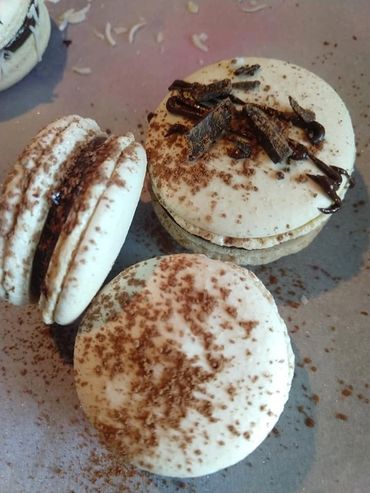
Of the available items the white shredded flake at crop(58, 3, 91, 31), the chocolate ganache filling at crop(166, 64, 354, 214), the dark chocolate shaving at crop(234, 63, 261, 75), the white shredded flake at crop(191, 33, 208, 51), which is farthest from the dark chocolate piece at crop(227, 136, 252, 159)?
the white shredded flake at crop(58, 3, 91, 31)

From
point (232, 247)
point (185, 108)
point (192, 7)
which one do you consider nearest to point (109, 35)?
point (192, 7)

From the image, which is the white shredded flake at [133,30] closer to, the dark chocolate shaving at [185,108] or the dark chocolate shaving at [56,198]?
Answer: the dark chocolate shaving at [185,108]

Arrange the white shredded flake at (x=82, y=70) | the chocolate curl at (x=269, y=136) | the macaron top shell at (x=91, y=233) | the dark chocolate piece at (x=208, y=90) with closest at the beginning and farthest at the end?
the macaron top shell at (x=91, y=233)
the chocolate curl at (x=269, y=136)
the dark chocolate piece at (x=208, y=90)
the white shredded flake at (x=82, y=70)

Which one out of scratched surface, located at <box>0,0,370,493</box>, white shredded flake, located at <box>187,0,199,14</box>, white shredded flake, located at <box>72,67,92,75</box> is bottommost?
scratched surface, located at <box>0,0,370,493</box>

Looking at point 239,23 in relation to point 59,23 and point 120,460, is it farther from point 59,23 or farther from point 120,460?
point 120,460

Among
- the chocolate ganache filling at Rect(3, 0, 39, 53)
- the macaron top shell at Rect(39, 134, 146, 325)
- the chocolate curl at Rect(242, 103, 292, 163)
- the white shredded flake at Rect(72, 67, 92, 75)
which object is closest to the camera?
the macaron top shell at Rect(39, 134, 146, 325)

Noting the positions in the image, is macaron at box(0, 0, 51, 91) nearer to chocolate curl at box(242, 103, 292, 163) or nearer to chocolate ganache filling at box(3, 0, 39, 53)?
chocolate ganache filling at box(3, 0, 39, 53)

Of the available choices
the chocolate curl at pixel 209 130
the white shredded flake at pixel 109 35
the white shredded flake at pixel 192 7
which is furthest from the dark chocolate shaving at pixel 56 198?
the white shredded flake at pixel 192 7

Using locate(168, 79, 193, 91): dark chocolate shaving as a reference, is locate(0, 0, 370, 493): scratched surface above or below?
below

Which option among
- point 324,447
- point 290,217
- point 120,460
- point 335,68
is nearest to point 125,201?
point 290,217
